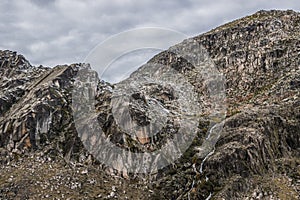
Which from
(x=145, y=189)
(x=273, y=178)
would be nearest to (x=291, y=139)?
(x=273, y=178)

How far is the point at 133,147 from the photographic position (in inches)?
3135

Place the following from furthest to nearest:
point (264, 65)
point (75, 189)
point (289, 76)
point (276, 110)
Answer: point (264, 65) → point (289, 76) → point (276, 110) → point (75, 189)

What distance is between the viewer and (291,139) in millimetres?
82812

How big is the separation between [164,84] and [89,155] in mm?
69425

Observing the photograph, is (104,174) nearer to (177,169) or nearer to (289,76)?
(177,169)

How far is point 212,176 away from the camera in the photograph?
72.0 meters

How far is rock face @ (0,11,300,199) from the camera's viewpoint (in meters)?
68.8

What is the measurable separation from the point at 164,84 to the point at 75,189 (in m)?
80.9

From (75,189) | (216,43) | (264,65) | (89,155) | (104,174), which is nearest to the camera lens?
(75,189)

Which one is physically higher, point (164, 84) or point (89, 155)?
point (164, 84)

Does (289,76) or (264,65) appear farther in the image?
(264,65)

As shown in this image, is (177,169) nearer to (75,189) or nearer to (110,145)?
(110,145)

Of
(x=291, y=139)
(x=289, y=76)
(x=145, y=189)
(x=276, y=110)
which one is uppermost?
(x=289, y=76)

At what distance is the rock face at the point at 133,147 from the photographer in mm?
68750
